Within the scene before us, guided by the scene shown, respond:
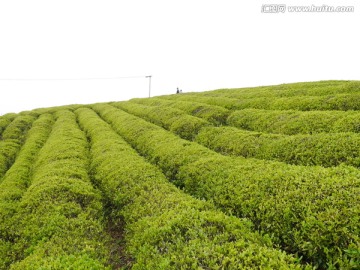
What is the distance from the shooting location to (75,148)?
2111 centimetres

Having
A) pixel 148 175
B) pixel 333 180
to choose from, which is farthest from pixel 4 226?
pixel 333 180

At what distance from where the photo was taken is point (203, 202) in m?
10.1

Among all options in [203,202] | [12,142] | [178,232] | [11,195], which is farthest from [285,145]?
[12,142]

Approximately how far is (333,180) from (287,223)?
2.16 metres

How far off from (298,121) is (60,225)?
555 inches

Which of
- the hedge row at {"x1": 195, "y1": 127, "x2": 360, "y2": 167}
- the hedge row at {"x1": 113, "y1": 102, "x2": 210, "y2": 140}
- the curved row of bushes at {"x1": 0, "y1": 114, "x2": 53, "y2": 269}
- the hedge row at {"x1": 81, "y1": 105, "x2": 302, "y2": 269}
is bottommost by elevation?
the curved row of bushes at {"x1": 0, "y1": 114, "x2": 53, "y2": 269}

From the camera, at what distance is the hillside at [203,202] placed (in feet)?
22.5

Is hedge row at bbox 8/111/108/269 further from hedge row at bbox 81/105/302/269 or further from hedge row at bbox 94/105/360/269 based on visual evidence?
hedge row at bbox 94/105/360/269

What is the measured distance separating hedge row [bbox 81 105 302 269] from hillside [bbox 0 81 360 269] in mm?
36

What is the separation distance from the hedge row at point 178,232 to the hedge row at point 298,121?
8.60m

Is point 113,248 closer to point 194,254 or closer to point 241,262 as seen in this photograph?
point 194,254

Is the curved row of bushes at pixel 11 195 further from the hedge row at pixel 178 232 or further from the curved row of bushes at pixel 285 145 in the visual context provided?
the curved row of bushes at pixel 285 145

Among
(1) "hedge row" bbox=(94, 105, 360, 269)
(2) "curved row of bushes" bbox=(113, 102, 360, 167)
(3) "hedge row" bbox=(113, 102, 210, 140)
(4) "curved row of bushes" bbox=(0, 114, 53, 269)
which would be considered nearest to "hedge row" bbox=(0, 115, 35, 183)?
(4) "curved row of bushes" bbox=(0, 114, 53, 269)

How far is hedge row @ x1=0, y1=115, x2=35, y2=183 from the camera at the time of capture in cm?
2211
